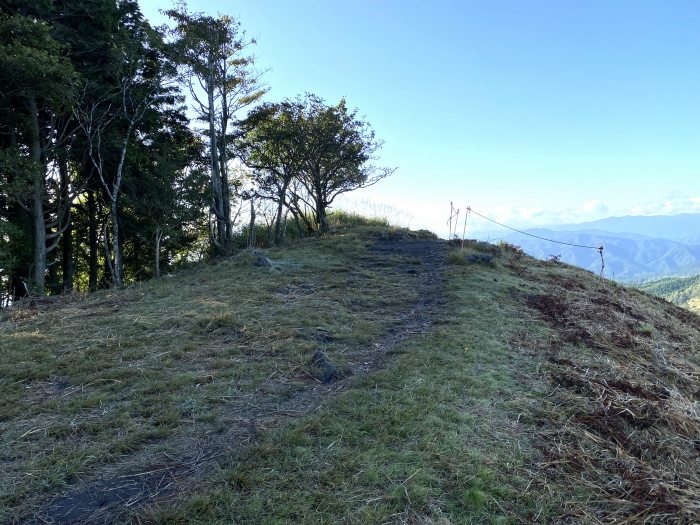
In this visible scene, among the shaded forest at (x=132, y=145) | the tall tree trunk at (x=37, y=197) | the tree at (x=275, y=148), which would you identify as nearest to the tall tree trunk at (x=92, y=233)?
the shaded forest at (x=132, y=145)

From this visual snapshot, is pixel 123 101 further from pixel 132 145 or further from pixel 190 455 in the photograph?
pixel 190 455

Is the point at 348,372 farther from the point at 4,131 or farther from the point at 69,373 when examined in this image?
the point at 4,131

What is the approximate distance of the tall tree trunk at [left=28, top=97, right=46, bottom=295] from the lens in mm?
9156

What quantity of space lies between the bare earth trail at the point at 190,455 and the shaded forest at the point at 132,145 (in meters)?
7.56

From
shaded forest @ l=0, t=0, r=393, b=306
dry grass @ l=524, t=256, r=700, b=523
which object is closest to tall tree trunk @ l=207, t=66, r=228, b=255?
shaded forest @ l=0, t=0, r=393, b=306

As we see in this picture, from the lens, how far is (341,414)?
254 centimetres

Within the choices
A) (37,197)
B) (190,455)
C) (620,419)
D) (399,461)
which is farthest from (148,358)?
(37,197)

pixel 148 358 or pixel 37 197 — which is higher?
pixel 37 197

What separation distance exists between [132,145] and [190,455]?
38.6 ft

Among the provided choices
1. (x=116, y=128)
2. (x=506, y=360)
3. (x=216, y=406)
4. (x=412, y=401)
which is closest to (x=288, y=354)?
(x=216, y=406)

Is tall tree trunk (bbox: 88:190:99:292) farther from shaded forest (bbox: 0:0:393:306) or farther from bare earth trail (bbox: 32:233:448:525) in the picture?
bare earth trail (bbox: 32:233:448:525)

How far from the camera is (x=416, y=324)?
459 cm

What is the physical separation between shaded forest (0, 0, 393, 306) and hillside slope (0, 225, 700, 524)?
18.4 ft

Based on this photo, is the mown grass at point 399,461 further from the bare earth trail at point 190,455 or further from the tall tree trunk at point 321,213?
the tall tree trunk at point 321,213
